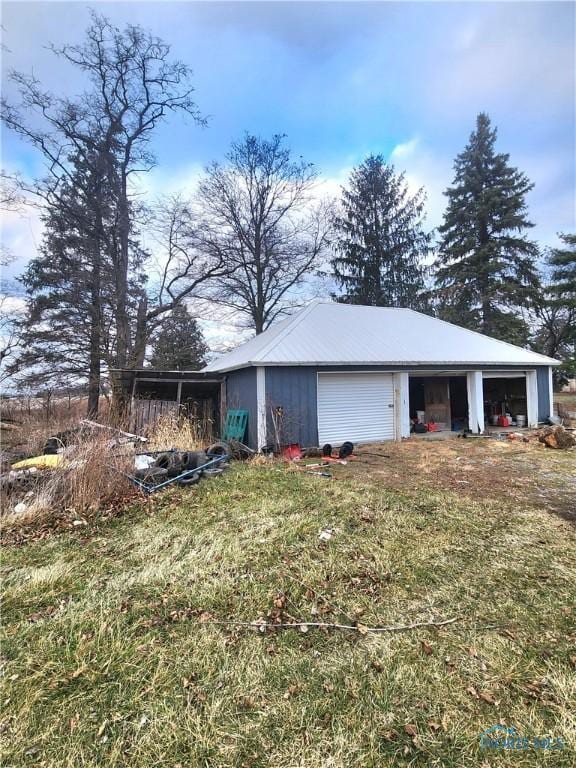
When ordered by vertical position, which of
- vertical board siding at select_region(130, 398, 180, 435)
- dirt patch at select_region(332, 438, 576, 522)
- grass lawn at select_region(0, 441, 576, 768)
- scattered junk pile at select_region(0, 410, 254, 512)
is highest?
vertical board siding at select_region(130, 398, 180, 435)

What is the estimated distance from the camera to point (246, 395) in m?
9.61

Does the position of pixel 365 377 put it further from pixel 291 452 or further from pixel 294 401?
pixel 291 452

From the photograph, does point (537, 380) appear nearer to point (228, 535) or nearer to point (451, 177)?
point (228, 535)

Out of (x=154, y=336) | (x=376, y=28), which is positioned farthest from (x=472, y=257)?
(x=154, y=336)

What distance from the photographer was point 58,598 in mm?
2965

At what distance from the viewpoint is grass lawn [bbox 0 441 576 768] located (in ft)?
5.80

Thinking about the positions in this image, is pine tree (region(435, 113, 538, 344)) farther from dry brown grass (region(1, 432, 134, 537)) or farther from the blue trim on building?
dry brown grass (region(1, 432, 134, 537))

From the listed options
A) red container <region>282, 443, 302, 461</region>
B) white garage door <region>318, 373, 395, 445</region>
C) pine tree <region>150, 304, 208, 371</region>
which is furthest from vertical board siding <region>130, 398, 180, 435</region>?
pine tree <region>150, 304, 208, 371</region>

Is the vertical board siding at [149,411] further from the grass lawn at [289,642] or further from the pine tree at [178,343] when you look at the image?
the pine tree at [178,343]

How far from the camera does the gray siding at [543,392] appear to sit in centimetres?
1274

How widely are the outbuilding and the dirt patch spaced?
1211 millimetres

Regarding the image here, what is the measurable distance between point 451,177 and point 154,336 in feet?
66.2

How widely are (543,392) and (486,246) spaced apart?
38.9 feet

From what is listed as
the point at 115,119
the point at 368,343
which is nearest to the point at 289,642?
the point at 368,343
